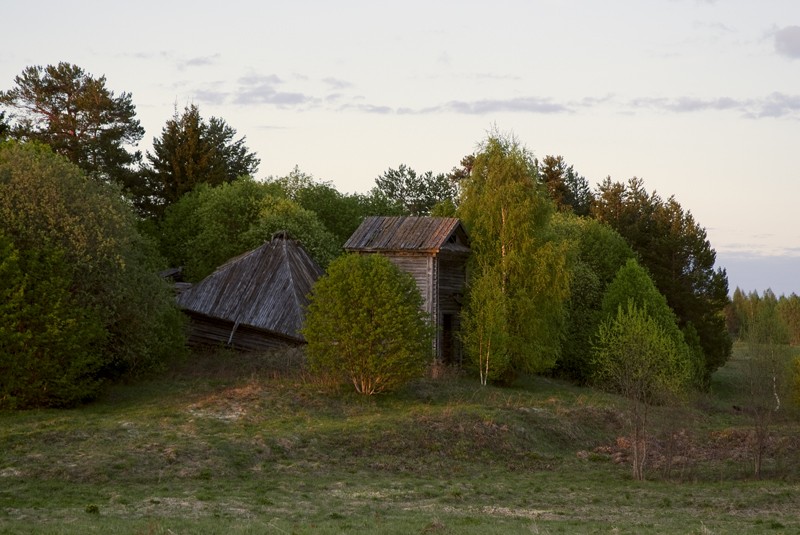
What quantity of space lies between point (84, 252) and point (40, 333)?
4.16 meters

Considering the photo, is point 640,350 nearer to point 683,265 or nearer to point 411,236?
point 411,236

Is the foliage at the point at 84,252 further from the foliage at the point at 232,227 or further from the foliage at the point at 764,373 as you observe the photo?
the foliage at the point at 764,373

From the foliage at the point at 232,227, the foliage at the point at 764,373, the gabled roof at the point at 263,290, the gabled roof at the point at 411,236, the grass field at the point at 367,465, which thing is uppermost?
the foliage at the point at 232,227

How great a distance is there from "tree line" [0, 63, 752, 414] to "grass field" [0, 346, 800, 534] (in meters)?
3.19

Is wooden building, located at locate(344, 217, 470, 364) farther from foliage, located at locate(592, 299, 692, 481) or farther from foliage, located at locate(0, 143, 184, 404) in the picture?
foliage, located at locate(0, 143, 184, 404)

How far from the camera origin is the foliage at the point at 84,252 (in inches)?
1411

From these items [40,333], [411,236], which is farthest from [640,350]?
[40,333]

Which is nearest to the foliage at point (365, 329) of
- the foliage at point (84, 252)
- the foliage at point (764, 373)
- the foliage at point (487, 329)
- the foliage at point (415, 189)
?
the foliage at point (84, 252)

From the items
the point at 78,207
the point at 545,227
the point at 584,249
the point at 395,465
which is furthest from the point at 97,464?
the point at 584,249

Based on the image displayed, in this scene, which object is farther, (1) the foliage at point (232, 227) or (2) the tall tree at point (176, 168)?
(2) the tall tree at point (176, 168)

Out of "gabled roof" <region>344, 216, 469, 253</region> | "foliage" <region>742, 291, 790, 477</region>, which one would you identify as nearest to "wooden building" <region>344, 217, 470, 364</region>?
"gabled roof" <region>344, 216, 469, 253</region>

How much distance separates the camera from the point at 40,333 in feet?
113

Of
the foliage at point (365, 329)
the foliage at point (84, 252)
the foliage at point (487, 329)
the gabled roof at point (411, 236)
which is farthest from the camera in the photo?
the gabled roof at point (411, 236)

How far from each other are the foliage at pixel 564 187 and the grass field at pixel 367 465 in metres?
46.4
